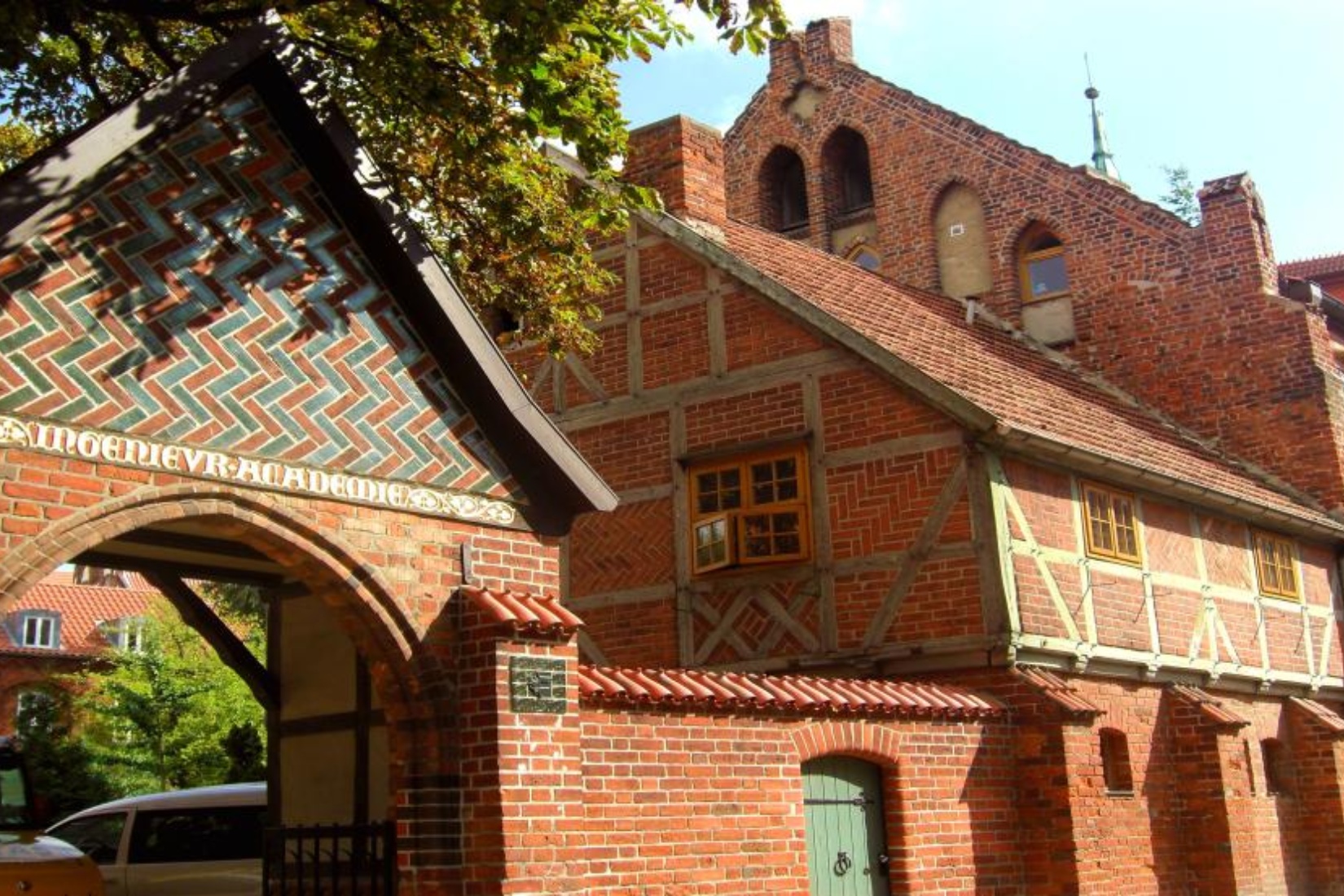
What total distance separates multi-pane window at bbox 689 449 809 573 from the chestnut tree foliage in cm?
247

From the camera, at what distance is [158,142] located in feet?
27.0

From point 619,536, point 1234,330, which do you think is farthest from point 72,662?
point 1234,330

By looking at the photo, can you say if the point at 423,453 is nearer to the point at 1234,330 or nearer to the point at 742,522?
the point at 742,522

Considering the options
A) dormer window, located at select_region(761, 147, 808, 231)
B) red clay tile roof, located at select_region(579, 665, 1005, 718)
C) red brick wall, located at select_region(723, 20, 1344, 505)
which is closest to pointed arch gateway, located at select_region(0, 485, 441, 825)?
red clay tile roof, located at select_region(579, 665, 1005, 718)

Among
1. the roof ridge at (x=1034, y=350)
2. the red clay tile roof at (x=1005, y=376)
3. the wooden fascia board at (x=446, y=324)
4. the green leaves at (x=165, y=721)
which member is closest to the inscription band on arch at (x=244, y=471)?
the wooden fascia board at (x=446, y=324)

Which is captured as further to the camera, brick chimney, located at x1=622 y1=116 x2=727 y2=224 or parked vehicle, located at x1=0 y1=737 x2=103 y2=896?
brick chimney, located at x1=622 y1=116 x2=727 y2=224

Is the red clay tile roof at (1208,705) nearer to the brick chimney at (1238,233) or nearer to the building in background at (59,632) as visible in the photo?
the brick chimney at (1238,233)

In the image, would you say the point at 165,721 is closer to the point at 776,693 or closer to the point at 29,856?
the point at 29,856

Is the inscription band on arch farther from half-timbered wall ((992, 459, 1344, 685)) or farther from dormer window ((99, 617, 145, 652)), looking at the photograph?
dormer window ((99, 617, 145, 652))

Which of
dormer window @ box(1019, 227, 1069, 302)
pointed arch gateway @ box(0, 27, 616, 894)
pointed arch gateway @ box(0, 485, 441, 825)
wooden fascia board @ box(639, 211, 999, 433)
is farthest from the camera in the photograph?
dormer window @ box(1019, 227, 1069, 302)

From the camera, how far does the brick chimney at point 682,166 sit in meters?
17.6

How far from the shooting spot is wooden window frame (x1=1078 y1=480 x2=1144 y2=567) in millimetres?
15328

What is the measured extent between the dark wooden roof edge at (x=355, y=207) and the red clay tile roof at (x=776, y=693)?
3.58 ft

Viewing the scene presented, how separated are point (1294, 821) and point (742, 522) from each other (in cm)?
761
